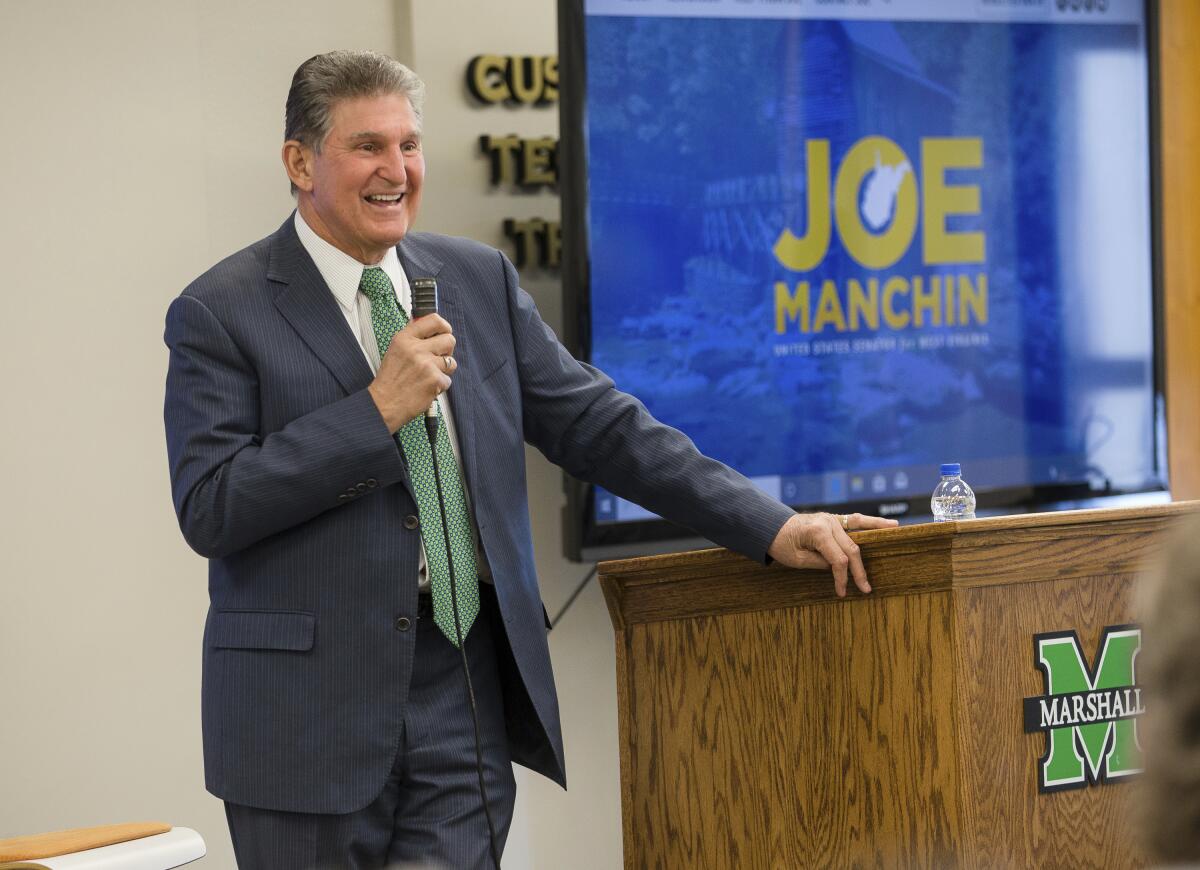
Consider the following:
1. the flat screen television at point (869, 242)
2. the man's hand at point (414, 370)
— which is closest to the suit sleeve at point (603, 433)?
the man's hand at point (414, 370)

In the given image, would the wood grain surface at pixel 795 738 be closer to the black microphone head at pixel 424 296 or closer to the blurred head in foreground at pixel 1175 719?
the black microphone head at pixel 424 296

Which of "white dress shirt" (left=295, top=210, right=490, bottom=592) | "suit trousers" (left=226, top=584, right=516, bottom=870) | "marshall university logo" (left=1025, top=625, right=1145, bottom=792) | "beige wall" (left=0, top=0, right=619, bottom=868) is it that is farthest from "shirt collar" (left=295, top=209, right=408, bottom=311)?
"beige wall" (left=0, top=0, right=619, bottom=868)

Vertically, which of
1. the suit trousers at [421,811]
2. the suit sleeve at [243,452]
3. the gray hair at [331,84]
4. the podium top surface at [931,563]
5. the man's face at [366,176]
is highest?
the gray hair at [331,84]

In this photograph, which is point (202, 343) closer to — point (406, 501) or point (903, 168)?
point (406, 501)

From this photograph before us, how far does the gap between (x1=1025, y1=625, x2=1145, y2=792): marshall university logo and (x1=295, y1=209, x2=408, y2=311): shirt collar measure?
110 centimetres

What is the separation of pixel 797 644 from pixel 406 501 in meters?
0.61

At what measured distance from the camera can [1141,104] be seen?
4184 mm

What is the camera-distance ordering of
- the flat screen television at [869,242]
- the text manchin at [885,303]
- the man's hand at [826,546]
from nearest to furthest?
the man's hand at [826,546] → the flat screen television at [869,242] → the text manchin at [885,303]

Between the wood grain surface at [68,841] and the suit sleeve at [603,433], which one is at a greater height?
the suit sleeve at [603,433]

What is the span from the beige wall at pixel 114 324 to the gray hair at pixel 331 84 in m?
1.36

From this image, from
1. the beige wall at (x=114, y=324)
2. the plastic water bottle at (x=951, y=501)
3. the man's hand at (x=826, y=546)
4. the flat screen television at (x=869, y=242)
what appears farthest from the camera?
the flat screen television at (x=869, y=242)

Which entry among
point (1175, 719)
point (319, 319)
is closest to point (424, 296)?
point (319, 319)

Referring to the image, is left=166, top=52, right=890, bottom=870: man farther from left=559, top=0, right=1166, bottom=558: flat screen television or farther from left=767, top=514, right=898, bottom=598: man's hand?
left=559, top=0, right=1166, bottom=558: flat screen television

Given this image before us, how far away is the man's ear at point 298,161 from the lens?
90.9 inches
